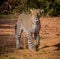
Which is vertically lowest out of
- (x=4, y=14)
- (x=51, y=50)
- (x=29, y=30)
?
(x=4, y=14)

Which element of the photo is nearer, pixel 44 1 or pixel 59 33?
pixel 59 33

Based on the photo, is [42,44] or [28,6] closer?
[42,44]

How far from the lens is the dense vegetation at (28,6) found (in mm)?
17312

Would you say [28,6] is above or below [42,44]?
below

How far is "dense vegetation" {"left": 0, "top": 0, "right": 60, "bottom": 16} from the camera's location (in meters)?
17.3

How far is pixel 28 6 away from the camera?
59.2 ft

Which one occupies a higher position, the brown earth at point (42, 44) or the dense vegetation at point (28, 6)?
the brown earth at point (42, 44)

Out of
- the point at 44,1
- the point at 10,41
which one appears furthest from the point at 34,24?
the point at 44,1

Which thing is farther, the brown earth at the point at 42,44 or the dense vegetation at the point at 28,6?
the dense vegetation at the point at 28,6

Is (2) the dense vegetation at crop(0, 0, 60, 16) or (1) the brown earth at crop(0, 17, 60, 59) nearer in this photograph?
(1) the brown earth at crop(0, 17, 60, 59)

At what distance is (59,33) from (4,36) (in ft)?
7.82

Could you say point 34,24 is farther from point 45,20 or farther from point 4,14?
point 4,14

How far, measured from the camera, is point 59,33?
1178 cm

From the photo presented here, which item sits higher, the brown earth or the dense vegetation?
the brown earth
